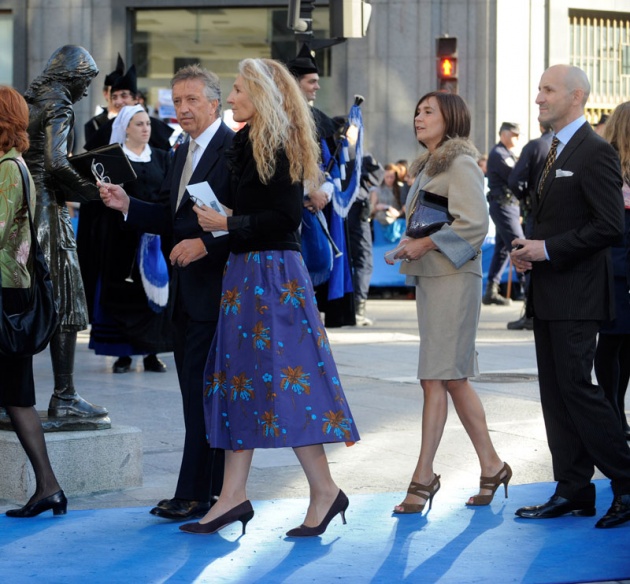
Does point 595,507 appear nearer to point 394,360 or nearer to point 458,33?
point 394,360

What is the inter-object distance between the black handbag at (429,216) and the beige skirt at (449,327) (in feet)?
0.76

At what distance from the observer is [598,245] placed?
5719mm

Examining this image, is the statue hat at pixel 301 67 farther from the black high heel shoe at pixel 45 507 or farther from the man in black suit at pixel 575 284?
the black high heel shoe at pixel 45 507

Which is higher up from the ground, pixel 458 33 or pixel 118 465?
pixel 458 33

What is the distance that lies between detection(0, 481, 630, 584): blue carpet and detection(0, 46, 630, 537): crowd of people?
0.11 meters

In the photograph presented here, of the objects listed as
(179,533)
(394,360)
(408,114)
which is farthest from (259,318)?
(408,114)

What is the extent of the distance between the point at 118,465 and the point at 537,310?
2.17m

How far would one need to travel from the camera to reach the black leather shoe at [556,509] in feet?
19.5

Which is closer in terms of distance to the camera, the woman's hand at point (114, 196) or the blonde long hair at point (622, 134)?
the woman's hand at point (114, 196)

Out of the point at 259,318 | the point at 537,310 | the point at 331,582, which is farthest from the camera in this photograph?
the point at 537,310

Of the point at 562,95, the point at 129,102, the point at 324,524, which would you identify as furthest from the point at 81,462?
the point at 129,102

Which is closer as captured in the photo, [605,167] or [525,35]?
[605,167]

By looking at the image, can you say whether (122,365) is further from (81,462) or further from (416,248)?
(416,248)

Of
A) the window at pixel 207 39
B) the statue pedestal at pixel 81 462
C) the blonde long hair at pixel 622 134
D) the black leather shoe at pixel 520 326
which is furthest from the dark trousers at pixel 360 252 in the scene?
the window at pixel 207 39
